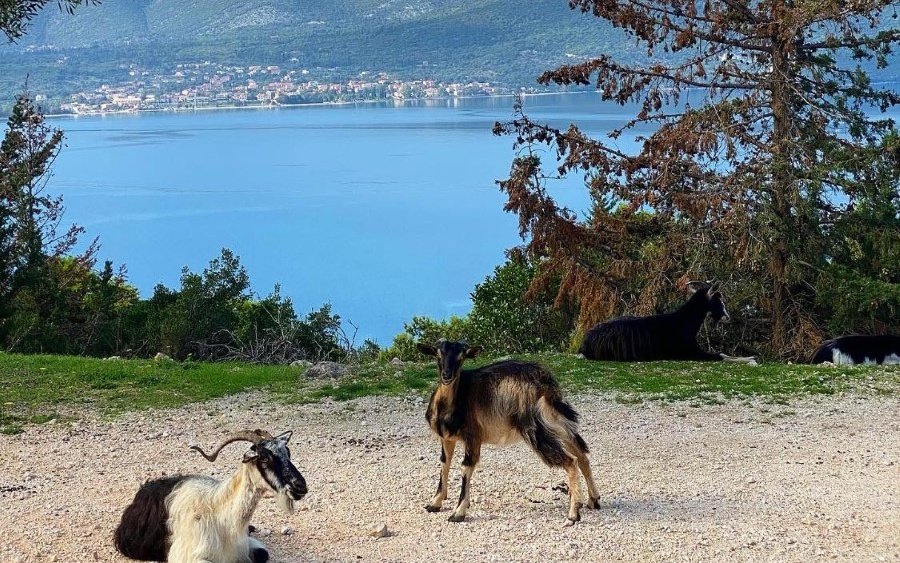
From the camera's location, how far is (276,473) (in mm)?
6559

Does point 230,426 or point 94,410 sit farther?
point 94,410

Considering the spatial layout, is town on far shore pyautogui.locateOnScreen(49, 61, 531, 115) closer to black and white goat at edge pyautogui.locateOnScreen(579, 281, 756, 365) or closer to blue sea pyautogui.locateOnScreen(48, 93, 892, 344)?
blue sea pyautogui.locateOnScreen(48, 93, 892, 344)

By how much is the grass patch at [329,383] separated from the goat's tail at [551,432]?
13.7 ft

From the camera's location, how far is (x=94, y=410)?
39.0ft

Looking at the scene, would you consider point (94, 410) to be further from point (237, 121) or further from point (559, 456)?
point (237, 121)

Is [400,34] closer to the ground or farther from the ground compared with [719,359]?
farther from the ground

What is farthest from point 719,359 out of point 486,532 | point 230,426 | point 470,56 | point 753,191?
point 470,56

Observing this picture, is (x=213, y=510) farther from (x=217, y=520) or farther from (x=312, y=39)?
(x=312, y=39)

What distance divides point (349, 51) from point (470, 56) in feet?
94.6

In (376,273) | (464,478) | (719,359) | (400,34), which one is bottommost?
(376,273)

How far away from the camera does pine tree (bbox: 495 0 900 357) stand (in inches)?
733

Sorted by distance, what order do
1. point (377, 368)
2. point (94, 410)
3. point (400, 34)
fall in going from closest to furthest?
point (94, 410) < point (377, 368) < point (400, 34)

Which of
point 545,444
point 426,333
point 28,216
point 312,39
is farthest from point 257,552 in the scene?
point 312,39

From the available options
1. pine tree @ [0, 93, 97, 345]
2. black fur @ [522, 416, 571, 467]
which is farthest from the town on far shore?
black fur @ [522, 416, 571, 467]
